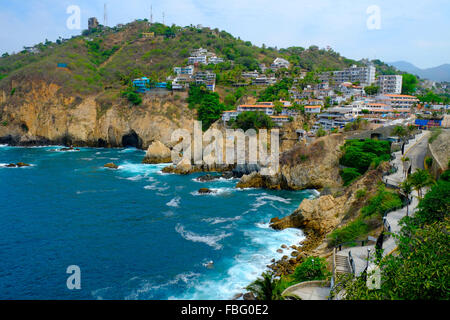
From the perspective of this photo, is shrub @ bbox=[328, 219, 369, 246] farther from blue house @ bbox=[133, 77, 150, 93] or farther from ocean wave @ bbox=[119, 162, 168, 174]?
blue house @ bbox=[133, 77, 150, 93]

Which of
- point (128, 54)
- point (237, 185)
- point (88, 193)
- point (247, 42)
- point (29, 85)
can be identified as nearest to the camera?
point (88, 193)

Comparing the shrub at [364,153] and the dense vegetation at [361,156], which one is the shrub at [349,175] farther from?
the shrub at [364,153]

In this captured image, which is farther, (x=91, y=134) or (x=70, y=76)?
(x=70, y=76)

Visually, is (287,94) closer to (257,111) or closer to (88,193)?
(257,111)

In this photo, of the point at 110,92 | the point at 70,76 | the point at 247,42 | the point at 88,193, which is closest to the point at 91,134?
the point at 110,92

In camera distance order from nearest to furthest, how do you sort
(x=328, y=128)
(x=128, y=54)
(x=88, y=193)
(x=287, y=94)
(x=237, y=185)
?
(x=88, y=193), (x=237, y=185), (x=328, y=128), (x=287, y=94), (x=128, y=54)

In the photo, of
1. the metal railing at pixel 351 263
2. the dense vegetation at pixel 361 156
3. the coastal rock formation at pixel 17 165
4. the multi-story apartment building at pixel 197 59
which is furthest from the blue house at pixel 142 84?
the metal railing at pixel 351 263

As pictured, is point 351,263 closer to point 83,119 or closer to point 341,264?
point 341,264
